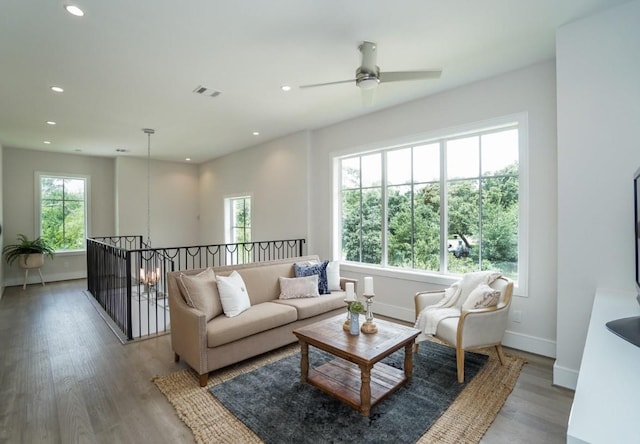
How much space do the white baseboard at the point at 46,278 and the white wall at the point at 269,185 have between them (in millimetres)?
3305

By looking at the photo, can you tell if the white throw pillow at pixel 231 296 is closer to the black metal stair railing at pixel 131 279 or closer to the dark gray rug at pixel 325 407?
the dark gray rug at pixel 325 407

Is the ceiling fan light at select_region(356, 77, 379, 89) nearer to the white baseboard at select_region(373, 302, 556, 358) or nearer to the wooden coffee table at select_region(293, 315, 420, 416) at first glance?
the wooden coffee table at select_region(293, 315, 420, 416)

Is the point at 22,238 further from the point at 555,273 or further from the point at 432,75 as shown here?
the point at 555,273

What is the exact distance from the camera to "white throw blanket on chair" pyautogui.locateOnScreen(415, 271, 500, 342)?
9.92 feet

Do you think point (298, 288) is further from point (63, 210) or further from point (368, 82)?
point (63, 210)

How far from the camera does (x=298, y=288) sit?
3.78 metres

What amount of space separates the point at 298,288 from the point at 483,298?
6.70 feet

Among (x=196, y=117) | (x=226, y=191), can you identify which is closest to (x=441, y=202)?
(x=196, y=117)

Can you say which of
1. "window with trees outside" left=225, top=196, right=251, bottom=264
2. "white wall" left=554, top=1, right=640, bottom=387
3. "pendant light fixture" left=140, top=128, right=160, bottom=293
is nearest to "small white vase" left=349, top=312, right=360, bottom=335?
"white wall" left=554, top=1, right=640, bottom=387

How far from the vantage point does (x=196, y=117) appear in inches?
191

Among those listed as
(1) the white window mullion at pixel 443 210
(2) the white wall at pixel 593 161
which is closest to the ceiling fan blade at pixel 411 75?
(2) the white wall at pixel 593 161

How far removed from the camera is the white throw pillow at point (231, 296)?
307 cm

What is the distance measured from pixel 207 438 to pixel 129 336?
2290 millimetres

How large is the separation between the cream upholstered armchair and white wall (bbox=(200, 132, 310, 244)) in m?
3.13
